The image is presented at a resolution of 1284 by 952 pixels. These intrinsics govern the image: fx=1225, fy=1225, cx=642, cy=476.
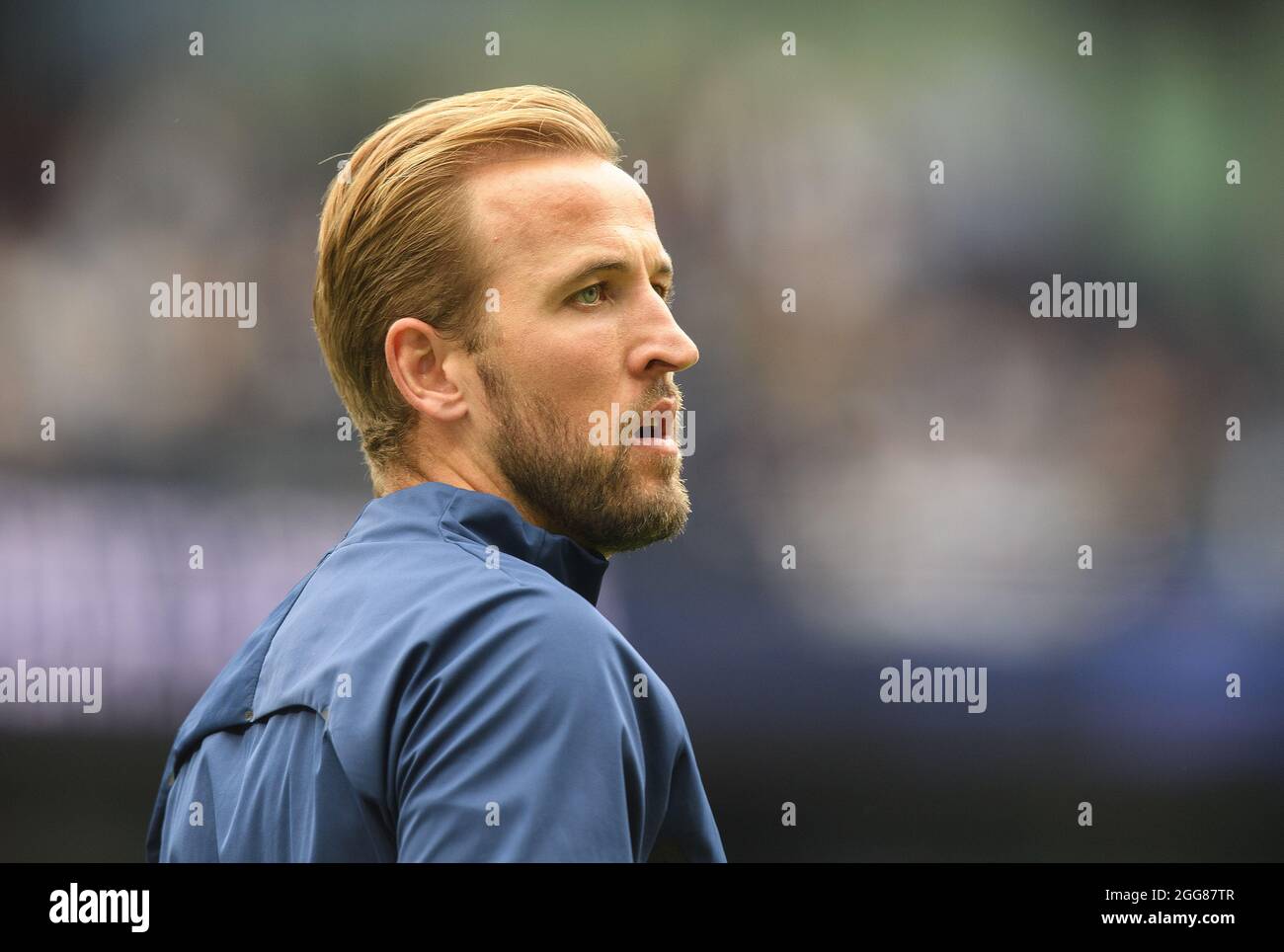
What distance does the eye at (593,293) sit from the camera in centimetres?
171

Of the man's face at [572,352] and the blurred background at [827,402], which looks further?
the blurred background at [827,402]

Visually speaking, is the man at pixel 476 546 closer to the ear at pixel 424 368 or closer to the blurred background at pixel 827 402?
the ear at pixel 424 368

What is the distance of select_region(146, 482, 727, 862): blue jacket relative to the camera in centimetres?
117

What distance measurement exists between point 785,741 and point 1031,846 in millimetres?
1009

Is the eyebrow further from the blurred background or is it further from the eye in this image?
the blurred background

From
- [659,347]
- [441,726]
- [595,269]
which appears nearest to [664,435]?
[659,347]

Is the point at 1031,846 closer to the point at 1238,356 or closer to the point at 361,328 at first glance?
the point at 1238,356

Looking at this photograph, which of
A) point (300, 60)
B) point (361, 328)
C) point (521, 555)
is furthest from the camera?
point (300, 60)

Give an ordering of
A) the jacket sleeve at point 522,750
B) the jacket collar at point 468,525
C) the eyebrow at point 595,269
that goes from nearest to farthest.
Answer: the jacket sleeve at point 522,750 → the jacket collar at point 468,525 → the eyebrow at point 595,269

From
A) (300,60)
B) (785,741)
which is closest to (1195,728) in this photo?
(785,741)

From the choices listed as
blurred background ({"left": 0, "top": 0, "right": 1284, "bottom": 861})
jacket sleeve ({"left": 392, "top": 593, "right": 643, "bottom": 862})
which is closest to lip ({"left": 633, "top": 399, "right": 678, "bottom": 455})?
jacket sleeve ({"left": 392, "top": 593, "right": 643, "bottom": 862})

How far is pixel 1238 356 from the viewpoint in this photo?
457cm

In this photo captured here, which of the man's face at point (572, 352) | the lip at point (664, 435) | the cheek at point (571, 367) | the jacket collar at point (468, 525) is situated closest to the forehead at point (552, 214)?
the man's face at point (572, 352)

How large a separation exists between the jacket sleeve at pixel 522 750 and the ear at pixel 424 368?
1.69 feet
